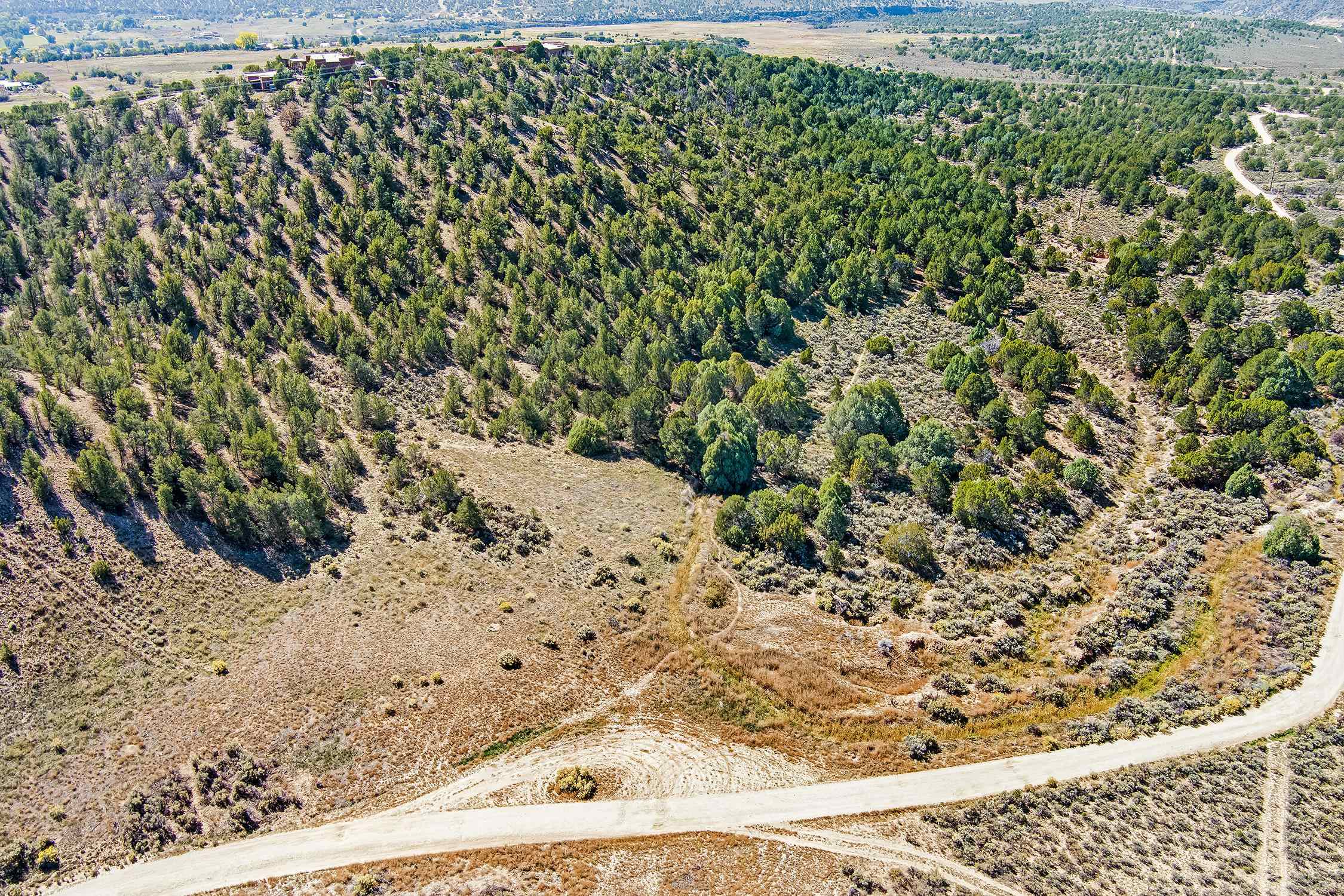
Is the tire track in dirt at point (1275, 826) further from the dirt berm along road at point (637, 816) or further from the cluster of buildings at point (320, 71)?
the cluster of buildings at point (320, 71)

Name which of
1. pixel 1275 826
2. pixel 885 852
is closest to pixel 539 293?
pixel 885 852

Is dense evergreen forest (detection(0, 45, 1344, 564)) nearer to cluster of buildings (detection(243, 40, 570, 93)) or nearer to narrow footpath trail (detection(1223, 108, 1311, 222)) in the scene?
cluster of buildings (detection(243, 40, 570, 93))

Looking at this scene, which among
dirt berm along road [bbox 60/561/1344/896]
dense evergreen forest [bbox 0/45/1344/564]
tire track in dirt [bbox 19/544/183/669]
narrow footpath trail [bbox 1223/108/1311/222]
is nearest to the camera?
dirt berm along road [bbox 60/561/1344/896]

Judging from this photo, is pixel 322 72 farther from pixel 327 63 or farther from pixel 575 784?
pixel 575 784

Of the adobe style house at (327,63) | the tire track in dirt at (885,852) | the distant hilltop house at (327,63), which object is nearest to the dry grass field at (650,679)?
the tire track in dirt at (885,852)

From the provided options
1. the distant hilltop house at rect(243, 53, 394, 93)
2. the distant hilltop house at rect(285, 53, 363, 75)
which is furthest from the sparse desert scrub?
the distant hilltop house at rect(285, 53, 363, 75)

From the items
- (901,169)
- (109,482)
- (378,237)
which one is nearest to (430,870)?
(109,482)
